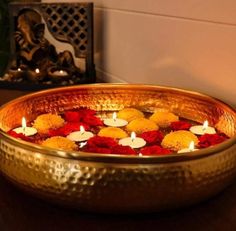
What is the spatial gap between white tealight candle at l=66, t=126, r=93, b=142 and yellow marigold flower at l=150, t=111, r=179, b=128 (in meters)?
0.11

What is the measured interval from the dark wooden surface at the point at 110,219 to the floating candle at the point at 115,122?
0.72 ft

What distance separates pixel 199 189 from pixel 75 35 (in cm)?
68

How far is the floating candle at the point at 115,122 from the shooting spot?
0.67 meters

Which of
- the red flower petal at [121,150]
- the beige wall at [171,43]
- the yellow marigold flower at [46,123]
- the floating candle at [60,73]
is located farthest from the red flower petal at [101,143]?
the floating candle at [60,73]

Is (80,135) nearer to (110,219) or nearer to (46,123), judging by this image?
(46,123)

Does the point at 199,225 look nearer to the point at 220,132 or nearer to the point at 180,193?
the point at 180,193

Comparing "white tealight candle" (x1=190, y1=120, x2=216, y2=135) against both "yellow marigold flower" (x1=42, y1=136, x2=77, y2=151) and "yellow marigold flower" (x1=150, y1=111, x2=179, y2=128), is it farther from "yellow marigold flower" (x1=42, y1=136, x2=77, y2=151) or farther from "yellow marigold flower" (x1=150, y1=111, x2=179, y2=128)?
"yellow marigold flower" (x1=42, y1=136, x2=77, y2=151)

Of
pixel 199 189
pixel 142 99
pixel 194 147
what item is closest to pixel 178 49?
pixel 142 99

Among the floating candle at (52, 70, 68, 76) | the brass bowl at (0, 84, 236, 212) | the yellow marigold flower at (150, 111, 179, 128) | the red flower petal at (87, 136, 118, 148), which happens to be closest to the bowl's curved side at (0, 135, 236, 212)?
the brass bowl at (0, 84, 236, 212)

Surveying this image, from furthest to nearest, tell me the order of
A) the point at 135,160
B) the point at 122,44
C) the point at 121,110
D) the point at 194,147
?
1. the point at 122,44
2. the point at 121,110
3. the point at 194,147
4. the point at 135,160

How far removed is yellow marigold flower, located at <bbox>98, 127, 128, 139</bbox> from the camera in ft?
1.99

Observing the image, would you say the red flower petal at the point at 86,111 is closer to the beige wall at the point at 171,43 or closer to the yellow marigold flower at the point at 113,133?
the yellow marigold flower at the point at 113,133

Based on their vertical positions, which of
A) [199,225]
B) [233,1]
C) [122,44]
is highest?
[233,1]

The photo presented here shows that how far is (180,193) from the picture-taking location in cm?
43
